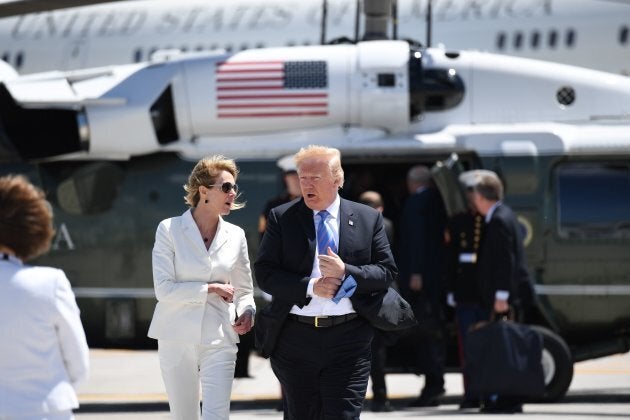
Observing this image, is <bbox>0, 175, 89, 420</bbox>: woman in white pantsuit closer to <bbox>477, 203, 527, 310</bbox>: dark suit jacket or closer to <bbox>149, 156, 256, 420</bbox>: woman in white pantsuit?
<bbox>149, 156, 256, 420</bbox>: woman in white pantsuit

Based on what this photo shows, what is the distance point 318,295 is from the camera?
5934mm

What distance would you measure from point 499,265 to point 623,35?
906 cm

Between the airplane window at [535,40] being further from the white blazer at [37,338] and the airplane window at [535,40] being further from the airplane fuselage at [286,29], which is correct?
the white blazer at [37,338]

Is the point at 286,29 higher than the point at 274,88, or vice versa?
the point at 274,88

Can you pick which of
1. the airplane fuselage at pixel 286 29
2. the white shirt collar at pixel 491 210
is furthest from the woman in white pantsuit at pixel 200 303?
the airplane fuselage at pixel 286 29

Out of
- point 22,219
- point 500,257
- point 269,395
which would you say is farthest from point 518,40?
point 22,219

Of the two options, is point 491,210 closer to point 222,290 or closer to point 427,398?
point 427,398

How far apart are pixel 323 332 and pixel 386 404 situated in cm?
392

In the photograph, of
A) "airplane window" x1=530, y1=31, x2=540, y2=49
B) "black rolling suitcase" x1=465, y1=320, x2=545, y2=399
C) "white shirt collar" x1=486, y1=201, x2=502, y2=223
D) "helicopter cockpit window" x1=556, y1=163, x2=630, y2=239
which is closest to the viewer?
"black rolling suitcase" x1=465, y1=320, x2=545, y2=399

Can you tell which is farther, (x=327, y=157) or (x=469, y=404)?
(x=469, y=404)

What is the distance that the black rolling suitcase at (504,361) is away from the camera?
925cm

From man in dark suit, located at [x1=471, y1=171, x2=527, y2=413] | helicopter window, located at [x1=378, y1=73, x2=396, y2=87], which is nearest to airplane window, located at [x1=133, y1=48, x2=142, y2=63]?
helicopter window, located at [x1=378, y1=73, x2=396, y2=87]

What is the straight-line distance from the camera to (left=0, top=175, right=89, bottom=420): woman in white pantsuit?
4.44 meters

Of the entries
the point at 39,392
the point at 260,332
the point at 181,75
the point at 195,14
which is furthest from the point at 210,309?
the point at 195,14
